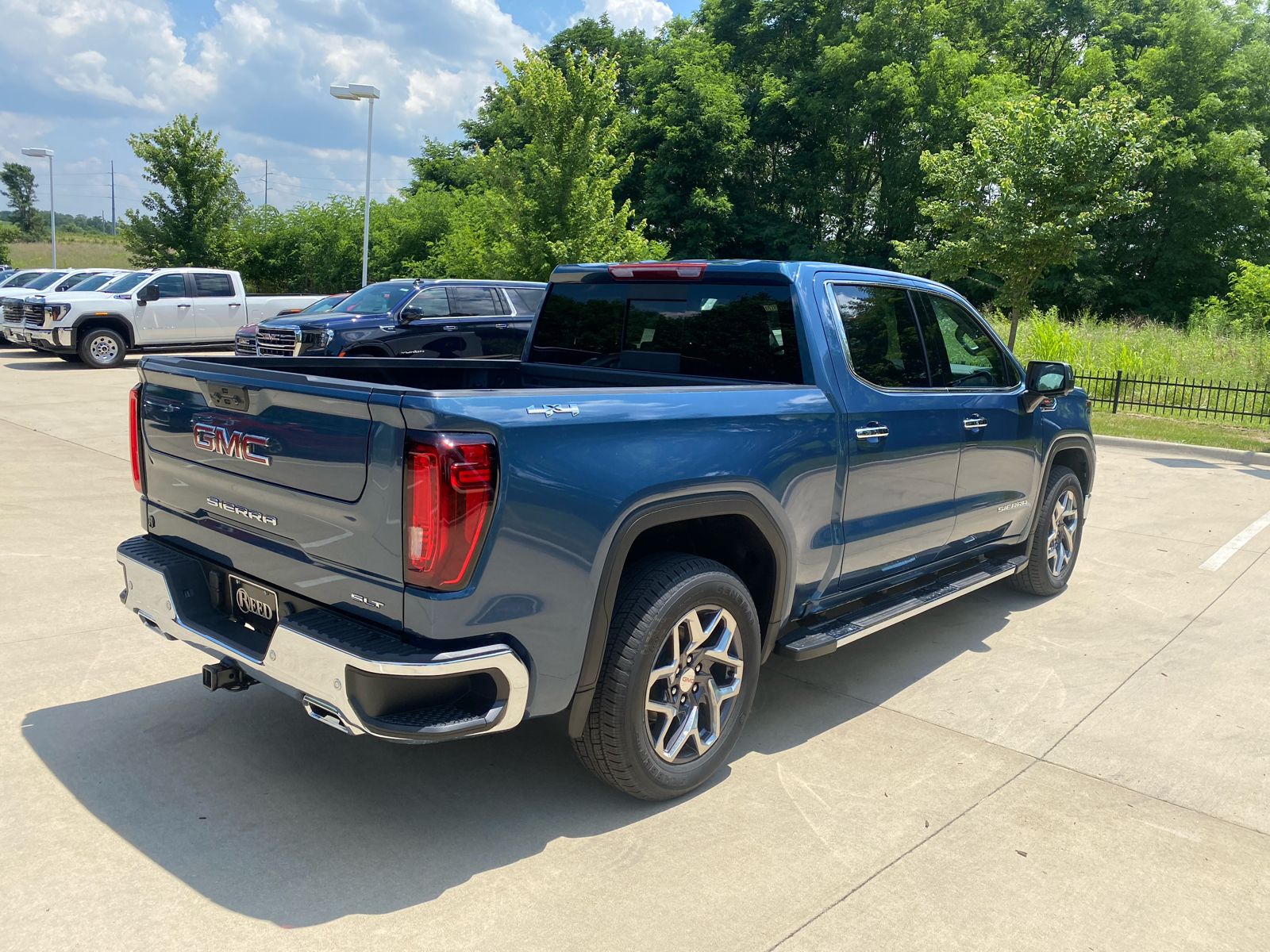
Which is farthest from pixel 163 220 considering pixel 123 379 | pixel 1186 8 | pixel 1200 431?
pixel 1186 8

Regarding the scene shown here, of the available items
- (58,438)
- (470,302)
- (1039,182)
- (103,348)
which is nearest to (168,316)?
(103,348)

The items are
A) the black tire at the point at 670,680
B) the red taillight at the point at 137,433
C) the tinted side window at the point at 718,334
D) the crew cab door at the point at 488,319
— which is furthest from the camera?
the crew cab door at the point at 488,319

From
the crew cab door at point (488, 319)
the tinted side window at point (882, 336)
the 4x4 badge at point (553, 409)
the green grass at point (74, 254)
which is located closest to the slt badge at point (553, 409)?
the 4x4 badge at point (553, 409)

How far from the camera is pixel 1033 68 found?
4566cm

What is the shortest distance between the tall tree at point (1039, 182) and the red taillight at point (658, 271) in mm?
12736

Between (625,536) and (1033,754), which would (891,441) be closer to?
(1033,754)

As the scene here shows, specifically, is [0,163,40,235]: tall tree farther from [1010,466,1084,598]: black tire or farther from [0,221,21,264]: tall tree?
[1010,466,1084,598]: black tire

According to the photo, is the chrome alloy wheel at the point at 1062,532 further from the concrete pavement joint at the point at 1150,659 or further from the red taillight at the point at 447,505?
the red taillight at the point at 447,505

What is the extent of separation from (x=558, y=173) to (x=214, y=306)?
752cm

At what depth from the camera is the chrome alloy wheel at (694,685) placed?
10.9ft

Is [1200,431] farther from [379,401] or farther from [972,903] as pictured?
[379,401]

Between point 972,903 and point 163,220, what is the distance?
33332 millimetres

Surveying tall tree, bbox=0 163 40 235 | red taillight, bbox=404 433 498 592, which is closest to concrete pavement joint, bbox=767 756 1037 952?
red taillight, bbox=404 433 498 592

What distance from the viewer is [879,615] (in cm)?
421
